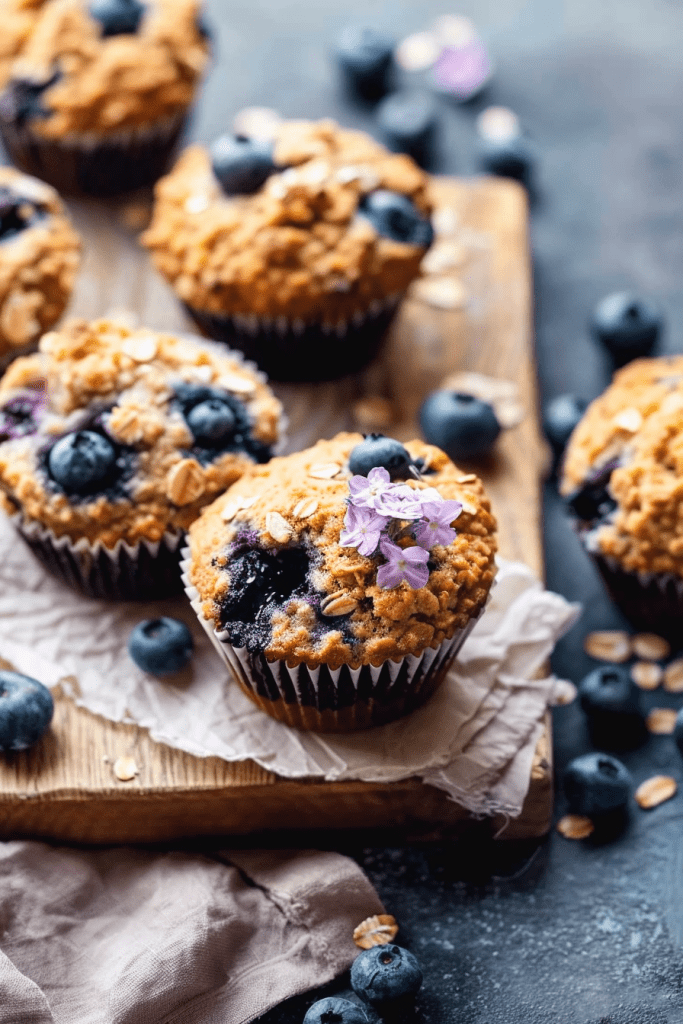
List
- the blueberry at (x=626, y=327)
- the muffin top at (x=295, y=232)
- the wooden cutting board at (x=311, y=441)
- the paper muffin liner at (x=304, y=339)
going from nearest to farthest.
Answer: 1. the wooden cutting board at (x=311, y=441)
2. the muffin top at (x=295, y=232)
3. the paper muffin liner at (x=304, y=339)
4. the blueberry at (x=626, y=327)

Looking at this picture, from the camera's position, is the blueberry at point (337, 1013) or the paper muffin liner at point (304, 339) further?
the paper muffin liner at point (304, 339)

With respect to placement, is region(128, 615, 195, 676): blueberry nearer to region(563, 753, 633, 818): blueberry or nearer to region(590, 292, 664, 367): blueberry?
region(563, 753, 633, 818): blueberry

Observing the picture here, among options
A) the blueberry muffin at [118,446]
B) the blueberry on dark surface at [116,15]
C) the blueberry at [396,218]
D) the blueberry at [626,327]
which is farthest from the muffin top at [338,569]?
the blueberry on dark surface at [116,15]

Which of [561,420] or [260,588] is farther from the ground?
[260,588]

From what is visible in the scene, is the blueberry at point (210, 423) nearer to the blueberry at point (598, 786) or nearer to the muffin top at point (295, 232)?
the muffin top at point (295, 232)

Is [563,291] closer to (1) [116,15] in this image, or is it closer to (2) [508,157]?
(2) [508,157]

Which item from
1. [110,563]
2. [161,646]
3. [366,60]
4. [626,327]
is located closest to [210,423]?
[110,563]

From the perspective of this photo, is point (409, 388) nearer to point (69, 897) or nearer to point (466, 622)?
point (466, 622)
